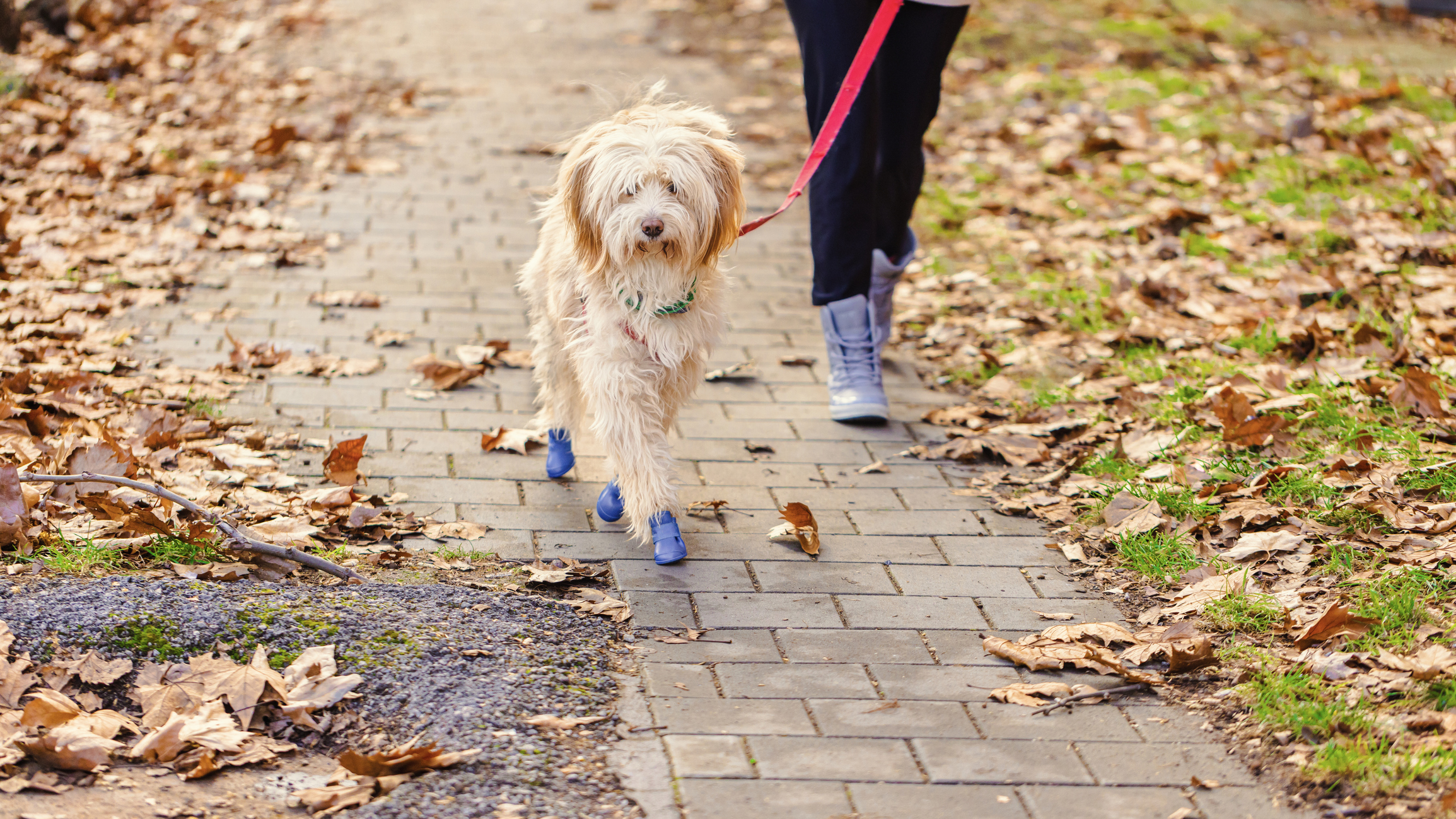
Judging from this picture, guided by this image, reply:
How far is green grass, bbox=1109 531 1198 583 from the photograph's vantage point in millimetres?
3604

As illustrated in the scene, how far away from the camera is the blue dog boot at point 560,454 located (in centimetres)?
420

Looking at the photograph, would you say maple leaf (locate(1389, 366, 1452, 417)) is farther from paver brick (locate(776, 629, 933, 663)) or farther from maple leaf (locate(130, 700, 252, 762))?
maple leaf (locate(130, 700, 252, 762))

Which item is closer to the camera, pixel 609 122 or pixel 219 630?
pixel 219 630

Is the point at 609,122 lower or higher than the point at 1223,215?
higher

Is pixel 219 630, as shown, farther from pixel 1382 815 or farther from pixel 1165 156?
pixel 1165 156

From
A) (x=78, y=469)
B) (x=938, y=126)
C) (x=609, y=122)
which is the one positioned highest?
(x=609, y=122)

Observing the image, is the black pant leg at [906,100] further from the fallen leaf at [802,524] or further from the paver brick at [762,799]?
the paver brick at [762,799]

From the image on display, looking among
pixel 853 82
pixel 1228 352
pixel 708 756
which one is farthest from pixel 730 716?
pixel 1228 352

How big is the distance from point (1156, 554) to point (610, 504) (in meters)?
1.67

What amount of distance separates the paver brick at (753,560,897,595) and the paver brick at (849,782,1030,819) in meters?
0.94

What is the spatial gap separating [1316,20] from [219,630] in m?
10.6

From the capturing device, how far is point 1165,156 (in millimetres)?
7410

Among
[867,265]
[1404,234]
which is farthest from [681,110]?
[1404,234]

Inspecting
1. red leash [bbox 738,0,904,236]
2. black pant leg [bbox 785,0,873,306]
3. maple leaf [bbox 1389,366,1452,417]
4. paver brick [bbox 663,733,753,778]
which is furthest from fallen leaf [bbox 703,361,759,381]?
paver brick [bbox 663,733,753,778]
